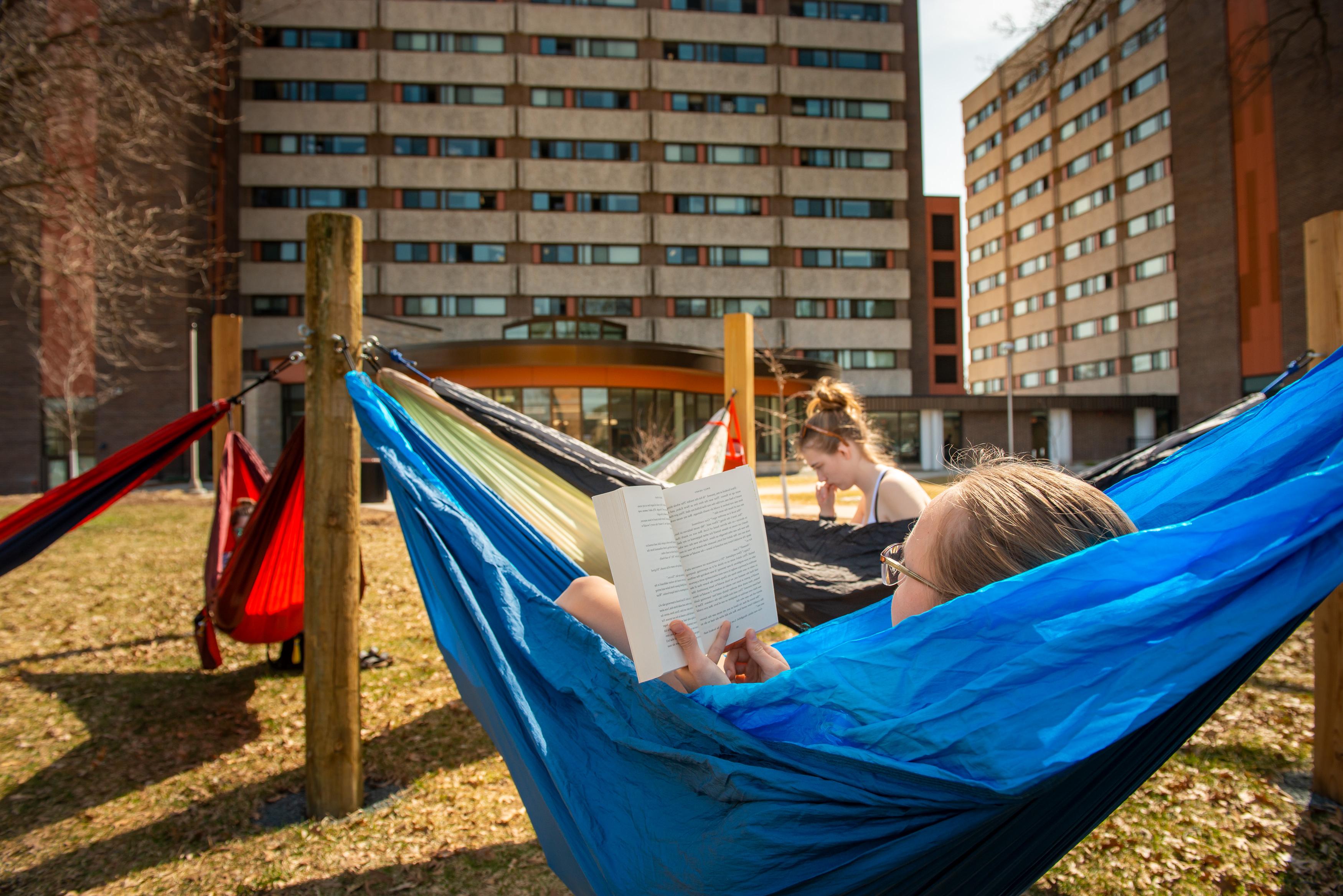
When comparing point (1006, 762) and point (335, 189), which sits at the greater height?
point (335, 189)

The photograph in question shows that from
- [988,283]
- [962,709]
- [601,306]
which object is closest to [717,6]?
[601,306]

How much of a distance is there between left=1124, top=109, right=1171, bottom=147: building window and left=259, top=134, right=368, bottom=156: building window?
91.3 feet

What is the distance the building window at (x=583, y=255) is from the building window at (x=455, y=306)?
7.27ft

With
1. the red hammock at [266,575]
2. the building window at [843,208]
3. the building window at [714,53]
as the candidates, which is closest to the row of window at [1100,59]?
the building window at [843,208]

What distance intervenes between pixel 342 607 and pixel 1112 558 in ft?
8.17

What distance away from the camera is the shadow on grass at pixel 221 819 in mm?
2348

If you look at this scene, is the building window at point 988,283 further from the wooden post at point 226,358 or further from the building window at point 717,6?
the wooden post at point 226,358

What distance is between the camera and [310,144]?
24016mm

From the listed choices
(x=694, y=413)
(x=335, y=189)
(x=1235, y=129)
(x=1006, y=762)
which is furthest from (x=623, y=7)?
(x=1006, y=762)

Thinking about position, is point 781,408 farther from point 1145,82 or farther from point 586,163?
point 1145,82

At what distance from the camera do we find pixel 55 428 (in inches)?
782

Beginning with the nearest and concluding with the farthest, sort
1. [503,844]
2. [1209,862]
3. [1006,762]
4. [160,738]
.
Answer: [1006,762] → [1209,862] → [503,844] → [160,738]

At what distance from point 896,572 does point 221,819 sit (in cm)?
279

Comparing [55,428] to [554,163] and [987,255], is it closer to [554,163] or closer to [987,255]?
[554,163]
